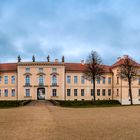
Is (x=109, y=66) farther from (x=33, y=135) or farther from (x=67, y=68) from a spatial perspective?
(x=33, y=135)

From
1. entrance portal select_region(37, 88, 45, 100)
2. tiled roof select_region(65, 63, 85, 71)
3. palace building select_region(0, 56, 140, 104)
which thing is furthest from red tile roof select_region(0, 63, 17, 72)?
tiled roof select_region(65, 63, 85, 71)

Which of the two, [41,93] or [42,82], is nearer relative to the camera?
[42,82]

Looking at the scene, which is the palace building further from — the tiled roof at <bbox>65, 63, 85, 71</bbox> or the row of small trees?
the row of small trees

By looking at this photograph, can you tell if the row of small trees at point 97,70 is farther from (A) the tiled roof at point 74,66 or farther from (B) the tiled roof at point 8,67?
(B) the tiled roof at point 8,67

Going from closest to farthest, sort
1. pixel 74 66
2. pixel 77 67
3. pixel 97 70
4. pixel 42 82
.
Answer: pixel 97 70 < pixel 42 82 < pixel 77 67 < pixel 74 66

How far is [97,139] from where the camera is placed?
11625 millimetres

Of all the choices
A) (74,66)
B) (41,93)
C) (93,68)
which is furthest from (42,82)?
(93,68)

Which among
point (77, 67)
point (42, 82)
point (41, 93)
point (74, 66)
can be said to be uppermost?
point (74, 66)

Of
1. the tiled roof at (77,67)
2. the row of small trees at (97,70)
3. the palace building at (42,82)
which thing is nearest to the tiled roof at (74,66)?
the tiled roof at (77,67)

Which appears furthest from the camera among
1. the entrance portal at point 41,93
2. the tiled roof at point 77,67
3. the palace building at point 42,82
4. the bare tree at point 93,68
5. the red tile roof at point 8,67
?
the tiled roof at point 77,67

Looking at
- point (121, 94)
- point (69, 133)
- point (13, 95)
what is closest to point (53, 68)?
point (13, 95)

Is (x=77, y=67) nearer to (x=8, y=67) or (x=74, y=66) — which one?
(x=74, y=66)

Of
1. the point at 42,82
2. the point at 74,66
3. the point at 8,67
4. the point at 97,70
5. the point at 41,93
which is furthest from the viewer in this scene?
the point at 74,66

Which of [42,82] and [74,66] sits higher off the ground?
[74,66]
